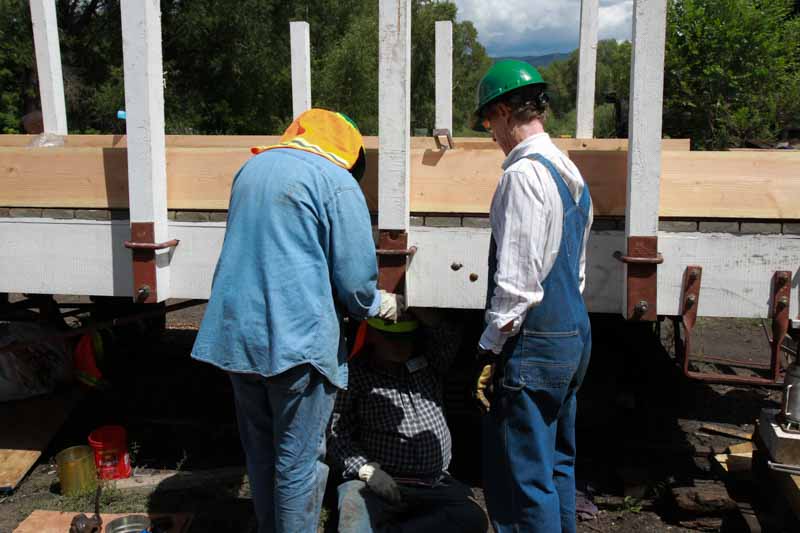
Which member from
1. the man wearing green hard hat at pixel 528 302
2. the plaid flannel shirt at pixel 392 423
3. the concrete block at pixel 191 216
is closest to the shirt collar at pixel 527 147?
the man wearing green hard hat at pixel 528 302

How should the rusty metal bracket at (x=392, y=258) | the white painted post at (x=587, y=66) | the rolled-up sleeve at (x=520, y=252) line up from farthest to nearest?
the white painted post at (x=587, y=66) < the rusty metal bracket at (x=392, y=258) < the rolled-up sleeve at (x=520, y=252)

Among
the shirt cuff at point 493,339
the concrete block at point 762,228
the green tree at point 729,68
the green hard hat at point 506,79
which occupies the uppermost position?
the green tree at point 729,68

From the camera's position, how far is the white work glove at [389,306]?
2682mm

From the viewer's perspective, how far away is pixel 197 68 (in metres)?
16.5

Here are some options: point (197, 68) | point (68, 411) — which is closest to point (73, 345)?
point (68, 411)

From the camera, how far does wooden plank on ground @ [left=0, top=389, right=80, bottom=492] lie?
3551 millimetres

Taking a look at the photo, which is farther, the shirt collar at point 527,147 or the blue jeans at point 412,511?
the blue jeans at point 412,511

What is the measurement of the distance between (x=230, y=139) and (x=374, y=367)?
209 cm

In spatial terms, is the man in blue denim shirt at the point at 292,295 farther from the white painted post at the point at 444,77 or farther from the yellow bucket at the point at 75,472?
the white painted post at the point at 444,77

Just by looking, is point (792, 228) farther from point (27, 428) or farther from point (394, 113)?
point (27, 428)

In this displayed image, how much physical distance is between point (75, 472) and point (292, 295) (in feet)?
6.61

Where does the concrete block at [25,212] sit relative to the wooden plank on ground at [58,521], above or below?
above

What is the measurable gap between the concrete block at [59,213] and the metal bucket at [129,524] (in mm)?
1400

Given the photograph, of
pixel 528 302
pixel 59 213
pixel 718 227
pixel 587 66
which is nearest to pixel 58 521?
pixel 59 213
